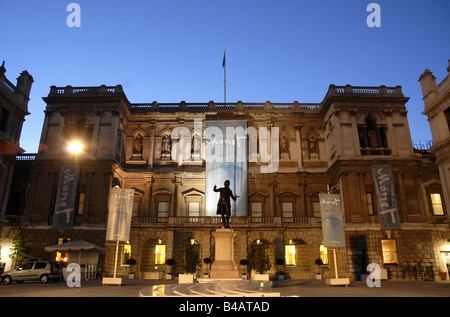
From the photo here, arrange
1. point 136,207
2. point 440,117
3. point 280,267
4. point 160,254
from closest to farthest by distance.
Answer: point 440,117, point 280,267, point 160,254, point 136,207

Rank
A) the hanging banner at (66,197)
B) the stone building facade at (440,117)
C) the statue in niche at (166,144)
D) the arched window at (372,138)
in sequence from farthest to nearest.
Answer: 1. the statue in niche at (166,144)
2. the arched window at (372,138)
3. the hanging banner at (66,197)
4. the stone building facade at (440,117)

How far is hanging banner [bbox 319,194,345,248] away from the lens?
1855cm

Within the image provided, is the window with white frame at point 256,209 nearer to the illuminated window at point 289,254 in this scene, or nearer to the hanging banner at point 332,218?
the illuminated window at point 289,254

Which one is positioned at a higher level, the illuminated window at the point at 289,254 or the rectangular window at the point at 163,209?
the rectangular window at the point at 163,209

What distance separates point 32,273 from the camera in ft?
61.0

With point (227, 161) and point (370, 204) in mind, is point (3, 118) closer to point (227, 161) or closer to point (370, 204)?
point (227, 161)

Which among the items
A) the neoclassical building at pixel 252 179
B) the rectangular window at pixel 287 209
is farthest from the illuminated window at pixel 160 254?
the rectangular window at pixel 287 209

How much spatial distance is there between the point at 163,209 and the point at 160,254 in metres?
3.97

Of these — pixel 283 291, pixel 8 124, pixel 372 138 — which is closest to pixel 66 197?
pixel 8 124

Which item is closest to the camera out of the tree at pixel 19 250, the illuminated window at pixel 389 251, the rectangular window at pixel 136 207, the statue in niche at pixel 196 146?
the tree at pixel 19 250

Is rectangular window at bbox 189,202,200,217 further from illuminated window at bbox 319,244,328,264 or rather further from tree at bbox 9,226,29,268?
tree at bbox 9,226,29,268

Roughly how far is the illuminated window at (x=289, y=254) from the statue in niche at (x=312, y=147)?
8485 millimetres

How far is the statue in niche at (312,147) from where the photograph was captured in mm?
30016

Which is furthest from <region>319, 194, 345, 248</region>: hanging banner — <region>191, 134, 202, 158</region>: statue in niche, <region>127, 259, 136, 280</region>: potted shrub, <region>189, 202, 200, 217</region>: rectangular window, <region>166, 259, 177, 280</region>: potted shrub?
<region>127, 259, 136, 280</region>: potted shrub
